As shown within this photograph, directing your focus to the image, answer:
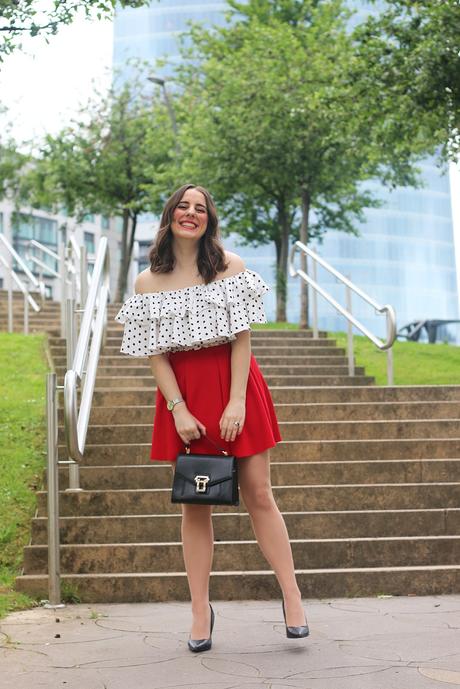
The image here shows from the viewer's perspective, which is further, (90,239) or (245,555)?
(90,239)

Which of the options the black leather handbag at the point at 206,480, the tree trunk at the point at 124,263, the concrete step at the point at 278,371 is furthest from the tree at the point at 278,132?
the black leather handbag at the point at 206,480

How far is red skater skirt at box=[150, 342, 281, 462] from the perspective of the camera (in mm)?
4398

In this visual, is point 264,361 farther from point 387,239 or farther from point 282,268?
point 387,239

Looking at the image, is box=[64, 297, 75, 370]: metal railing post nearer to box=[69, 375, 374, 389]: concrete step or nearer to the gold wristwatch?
the gold wristwatch

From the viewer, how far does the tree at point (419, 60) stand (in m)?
12.8

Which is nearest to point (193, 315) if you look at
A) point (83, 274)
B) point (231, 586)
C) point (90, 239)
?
point (231, 586)

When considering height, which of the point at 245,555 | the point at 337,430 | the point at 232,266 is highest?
the point at 232,266

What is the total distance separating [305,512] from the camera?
637cm

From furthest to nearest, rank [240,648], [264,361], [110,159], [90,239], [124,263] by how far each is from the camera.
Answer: [90,239] < [124,263] < [110,159] < [264,361] < [240,648]

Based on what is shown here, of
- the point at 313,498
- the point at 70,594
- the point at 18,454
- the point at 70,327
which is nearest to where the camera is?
the point at 70,594

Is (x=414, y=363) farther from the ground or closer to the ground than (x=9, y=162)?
closer to the ground

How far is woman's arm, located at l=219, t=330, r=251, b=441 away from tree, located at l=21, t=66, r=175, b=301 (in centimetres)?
2231

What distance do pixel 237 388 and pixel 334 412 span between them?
13.0ft

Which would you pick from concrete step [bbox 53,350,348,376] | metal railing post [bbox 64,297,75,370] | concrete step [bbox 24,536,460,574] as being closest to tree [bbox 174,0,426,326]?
concrete step [bbox 53,350,348,376]
